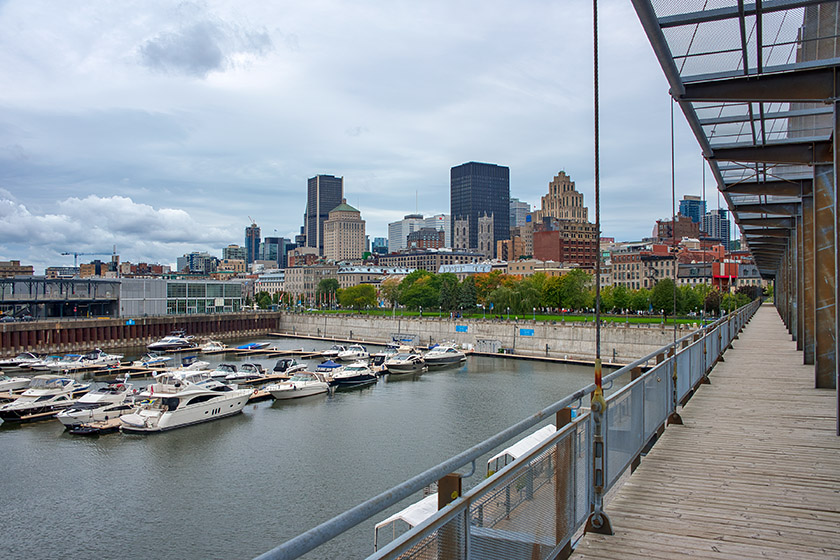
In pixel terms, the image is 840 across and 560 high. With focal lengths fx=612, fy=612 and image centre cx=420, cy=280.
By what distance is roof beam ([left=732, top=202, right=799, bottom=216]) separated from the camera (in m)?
20.2

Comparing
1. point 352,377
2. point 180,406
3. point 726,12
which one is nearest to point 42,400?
point 180,406

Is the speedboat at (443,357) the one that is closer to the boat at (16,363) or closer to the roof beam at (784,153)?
the boat at (16,363)

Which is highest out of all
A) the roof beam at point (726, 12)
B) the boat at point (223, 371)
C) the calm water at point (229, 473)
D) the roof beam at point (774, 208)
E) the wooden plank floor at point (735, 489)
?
the roof beam at point (726, 12)

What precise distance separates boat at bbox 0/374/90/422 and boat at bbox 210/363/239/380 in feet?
28.4

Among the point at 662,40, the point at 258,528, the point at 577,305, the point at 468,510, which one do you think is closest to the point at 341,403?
the point at 258,528

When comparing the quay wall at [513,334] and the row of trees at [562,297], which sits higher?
the row of trees at [562,297]

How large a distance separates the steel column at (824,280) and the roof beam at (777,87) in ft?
13.9

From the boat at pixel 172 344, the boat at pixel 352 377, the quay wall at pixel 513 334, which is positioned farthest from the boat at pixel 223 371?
the quay wall at pixel 513 334

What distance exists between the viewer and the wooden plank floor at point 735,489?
5250 mm

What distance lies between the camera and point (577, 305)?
97.3 m

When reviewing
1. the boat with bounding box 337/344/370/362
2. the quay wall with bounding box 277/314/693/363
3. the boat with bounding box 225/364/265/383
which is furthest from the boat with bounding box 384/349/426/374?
the quay wall with bounding box 277/314/693/363

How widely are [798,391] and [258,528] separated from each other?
49.1ft

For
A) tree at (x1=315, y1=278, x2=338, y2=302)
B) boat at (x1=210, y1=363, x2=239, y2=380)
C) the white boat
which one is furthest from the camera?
tree at (x1=315, y1=278, x2=338, y2=302)

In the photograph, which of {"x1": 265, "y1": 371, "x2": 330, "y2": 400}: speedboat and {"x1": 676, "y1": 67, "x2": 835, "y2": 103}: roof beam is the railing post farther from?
{"x1": 265, "y1": 371, "x2": 330, "y2": 400}: speedboat
